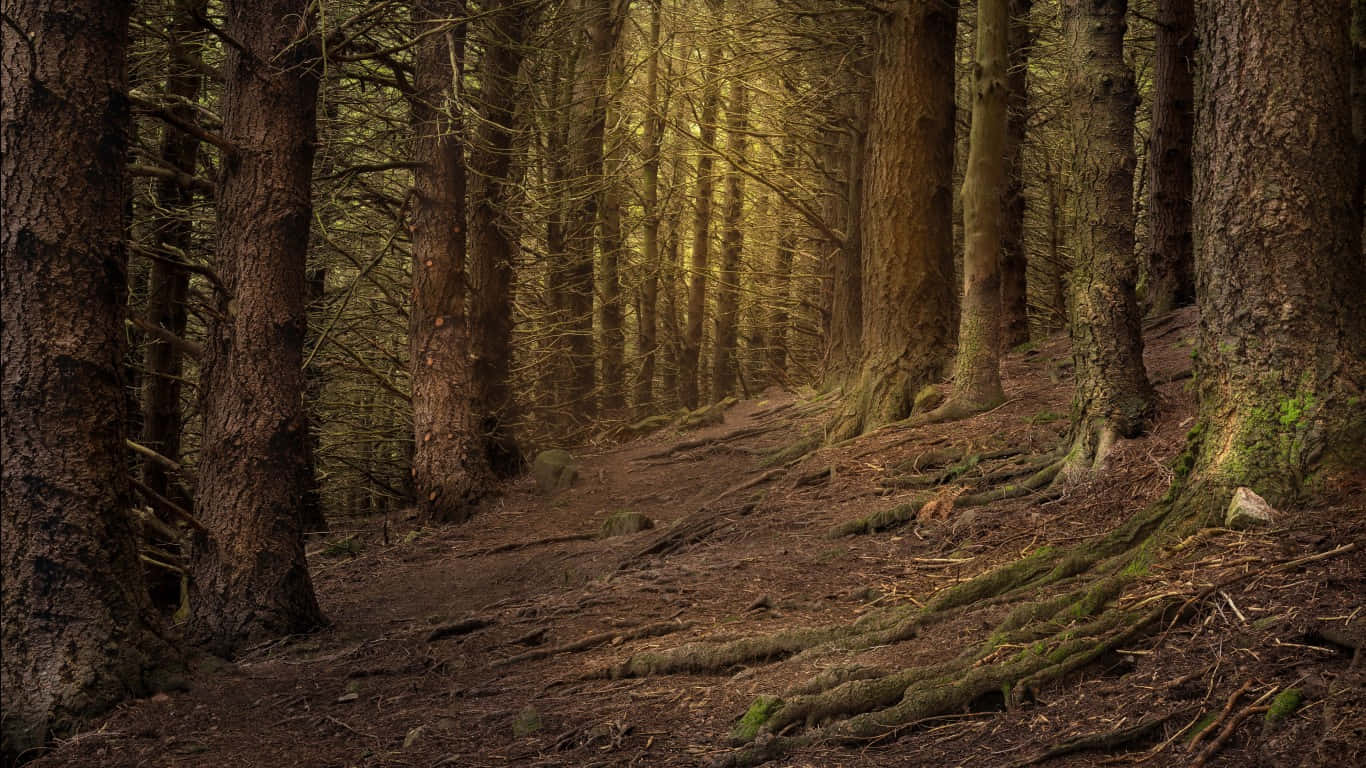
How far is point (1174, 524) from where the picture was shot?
4.52 meters

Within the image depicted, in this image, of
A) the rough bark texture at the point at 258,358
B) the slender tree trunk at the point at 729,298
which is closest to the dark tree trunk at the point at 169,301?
the rough bark texture at the point at 258,358

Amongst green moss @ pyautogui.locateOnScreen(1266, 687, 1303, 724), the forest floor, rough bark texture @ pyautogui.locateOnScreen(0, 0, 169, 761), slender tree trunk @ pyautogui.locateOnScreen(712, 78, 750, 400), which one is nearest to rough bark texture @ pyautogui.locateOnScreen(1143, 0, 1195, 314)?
the forest floor

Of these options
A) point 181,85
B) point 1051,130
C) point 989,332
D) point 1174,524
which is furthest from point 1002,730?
point 1051,130

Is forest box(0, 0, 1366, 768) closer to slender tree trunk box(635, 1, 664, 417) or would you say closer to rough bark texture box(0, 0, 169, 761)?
rough bark texture box(0, 0, 169, 761)

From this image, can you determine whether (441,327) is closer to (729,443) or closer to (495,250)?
(495,250)

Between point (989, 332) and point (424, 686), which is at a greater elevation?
point (989, 332)

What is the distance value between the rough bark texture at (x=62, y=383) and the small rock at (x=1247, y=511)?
5.39 m

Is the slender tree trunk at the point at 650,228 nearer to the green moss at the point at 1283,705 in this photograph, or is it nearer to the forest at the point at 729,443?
the forest at the point at 729,443

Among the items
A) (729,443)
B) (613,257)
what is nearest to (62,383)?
(729,443)

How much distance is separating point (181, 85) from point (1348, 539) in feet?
36.8

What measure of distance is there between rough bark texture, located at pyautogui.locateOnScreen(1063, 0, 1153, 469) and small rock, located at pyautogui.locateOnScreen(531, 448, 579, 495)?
7.89 m

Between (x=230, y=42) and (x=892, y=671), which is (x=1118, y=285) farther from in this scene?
(x=230, y=42)

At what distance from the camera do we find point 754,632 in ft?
19.1

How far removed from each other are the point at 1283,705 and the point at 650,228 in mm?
17968
